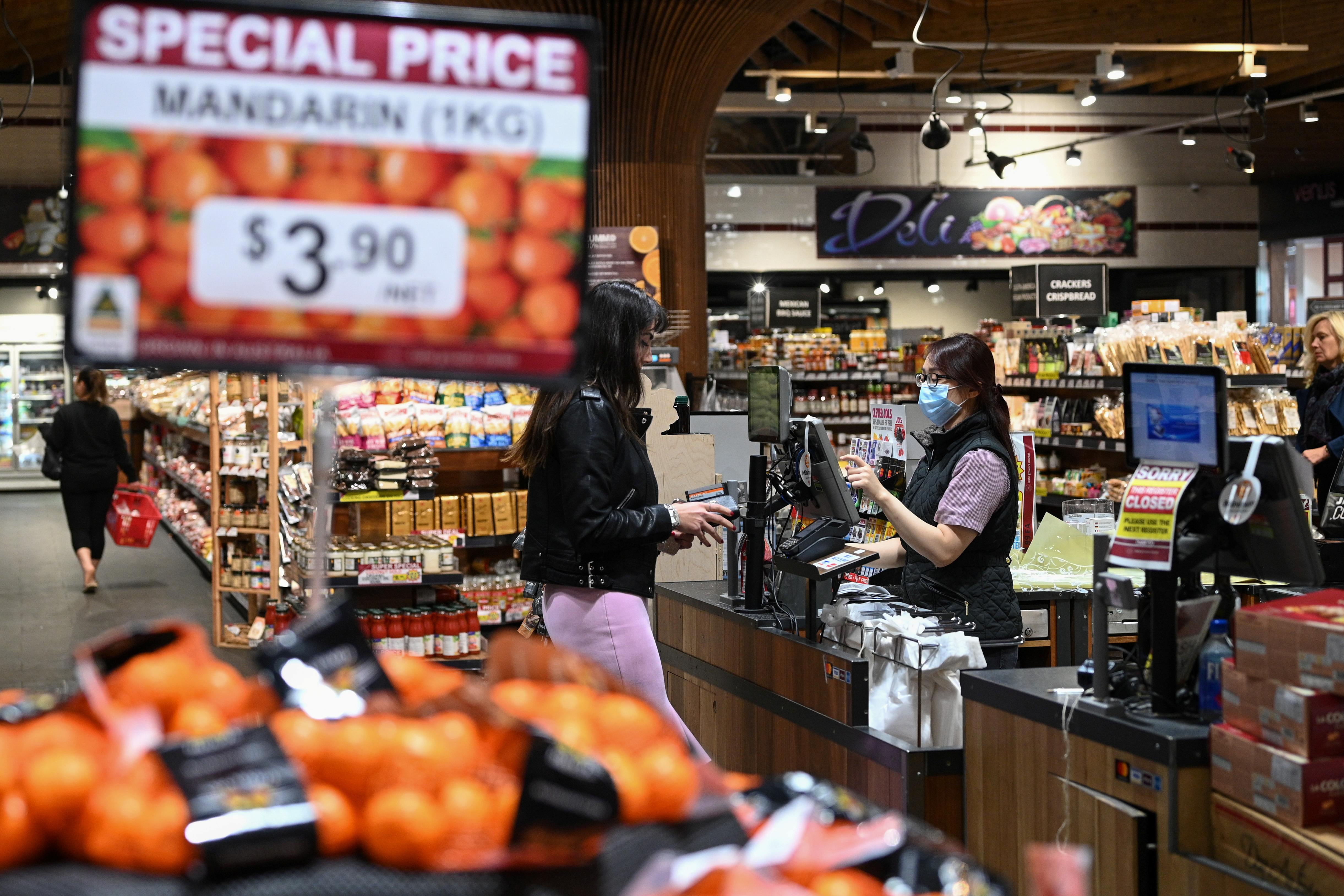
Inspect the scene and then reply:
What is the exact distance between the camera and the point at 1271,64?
13.3 metres

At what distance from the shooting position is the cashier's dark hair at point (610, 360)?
3.27 meters

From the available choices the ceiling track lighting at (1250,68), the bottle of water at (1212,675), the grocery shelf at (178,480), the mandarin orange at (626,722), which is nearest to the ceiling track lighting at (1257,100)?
the ceiling track lighting at (1250,68)

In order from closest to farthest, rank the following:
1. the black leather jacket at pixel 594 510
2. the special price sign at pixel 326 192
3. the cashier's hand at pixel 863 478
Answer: the special price sign at pixel 326 192 → the black leather jacket at pixel 594 510 → the cashier's hand at pixel 863 478

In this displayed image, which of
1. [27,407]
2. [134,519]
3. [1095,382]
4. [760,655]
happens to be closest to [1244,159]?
[1095,382]

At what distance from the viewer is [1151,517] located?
261 centimetres

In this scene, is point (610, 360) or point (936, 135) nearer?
point (610, 360)

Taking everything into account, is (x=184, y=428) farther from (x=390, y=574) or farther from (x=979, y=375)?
(x=979, y=375)

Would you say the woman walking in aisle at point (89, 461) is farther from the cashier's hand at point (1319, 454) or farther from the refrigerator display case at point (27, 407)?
the refrigerator display case at point (27, 407)

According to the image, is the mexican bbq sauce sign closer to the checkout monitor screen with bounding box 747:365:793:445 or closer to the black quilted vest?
the checkout monitor screen with bounding box 747:365:793:445

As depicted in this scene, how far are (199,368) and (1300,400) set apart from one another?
7.41 m

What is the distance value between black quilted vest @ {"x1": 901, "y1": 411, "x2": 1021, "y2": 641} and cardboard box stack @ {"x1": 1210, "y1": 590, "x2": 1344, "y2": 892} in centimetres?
118

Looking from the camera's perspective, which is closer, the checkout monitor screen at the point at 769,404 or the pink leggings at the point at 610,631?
the pink leggings at the point at 610,631

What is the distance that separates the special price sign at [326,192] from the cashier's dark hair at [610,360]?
156cm

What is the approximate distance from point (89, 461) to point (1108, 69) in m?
8.84
